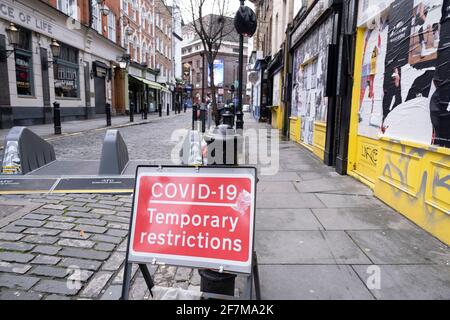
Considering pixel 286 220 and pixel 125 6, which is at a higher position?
pixel 125 6

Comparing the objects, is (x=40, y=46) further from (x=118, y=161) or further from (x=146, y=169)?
(x=146, y=169)

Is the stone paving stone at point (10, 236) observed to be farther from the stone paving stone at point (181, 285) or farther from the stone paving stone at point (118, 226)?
the stone paving stone at point (181, 285)

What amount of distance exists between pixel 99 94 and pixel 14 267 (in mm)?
23285

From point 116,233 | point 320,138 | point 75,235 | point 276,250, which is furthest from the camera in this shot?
point 320,138

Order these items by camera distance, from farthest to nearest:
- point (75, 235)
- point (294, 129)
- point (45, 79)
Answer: point (45, 79), point (294, 129), point (75, 235)

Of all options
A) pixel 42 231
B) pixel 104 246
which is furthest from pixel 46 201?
pixel 104 246

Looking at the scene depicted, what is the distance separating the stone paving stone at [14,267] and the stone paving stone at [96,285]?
62 cm

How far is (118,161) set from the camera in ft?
18.9

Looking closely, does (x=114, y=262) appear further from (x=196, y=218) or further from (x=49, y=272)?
(x=196, y=218)

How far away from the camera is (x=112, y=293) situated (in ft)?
8.50

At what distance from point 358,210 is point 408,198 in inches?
25.7

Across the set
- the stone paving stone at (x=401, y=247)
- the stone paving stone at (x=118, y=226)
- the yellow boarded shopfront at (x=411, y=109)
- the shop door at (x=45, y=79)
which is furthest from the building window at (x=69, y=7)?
the stone paving stone at (x=401, y=247)
